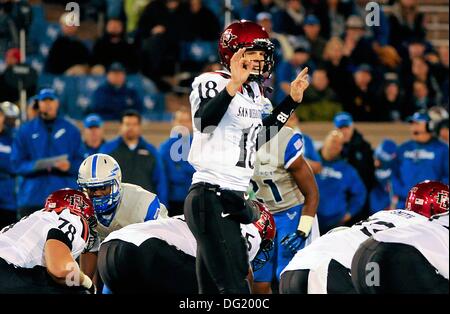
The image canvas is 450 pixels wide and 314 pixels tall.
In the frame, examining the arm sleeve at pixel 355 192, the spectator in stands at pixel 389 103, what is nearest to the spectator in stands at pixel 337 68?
the spectator in stands at pixel 389 103

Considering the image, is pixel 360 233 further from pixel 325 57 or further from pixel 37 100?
pixel 325 57

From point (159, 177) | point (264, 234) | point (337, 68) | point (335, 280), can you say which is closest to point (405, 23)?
point (337, 68)

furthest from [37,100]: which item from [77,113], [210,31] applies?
[210,31]

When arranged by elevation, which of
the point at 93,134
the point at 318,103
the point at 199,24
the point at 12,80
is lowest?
the point at 93,134

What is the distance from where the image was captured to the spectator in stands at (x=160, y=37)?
14.0 metres

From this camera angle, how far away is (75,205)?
7.00m

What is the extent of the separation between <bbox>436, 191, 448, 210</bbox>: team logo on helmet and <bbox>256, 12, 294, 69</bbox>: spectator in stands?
6.86 metres

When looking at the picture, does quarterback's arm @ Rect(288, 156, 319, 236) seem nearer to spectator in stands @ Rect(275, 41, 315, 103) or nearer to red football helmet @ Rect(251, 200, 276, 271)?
red football helmet @ Rect(251, 200, 276, 271)

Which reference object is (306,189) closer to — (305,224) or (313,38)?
(305,224)

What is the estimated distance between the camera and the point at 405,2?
629 inches

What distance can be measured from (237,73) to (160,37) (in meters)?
8.20

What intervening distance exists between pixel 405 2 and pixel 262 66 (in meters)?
10.0

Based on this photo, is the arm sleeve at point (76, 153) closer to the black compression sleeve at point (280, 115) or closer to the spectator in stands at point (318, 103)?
the spectator in stands at point (318, 103)

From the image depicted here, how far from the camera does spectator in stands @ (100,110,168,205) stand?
11.1 metres
